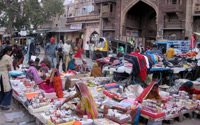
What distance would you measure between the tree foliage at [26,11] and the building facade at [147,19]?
520 cm

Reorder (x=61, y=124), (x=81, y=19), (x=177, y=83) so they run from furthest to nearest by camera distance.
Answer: (x=81, y=19) → (x=177, y=83) → (x=61, y=124)

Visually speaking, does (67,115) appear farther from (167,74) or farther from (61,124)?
(167,74)

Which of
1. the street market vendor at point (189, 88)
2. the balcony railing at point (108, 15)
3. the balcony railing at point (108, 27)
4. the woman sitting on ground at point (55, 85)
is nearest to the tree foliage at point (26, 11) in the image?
the balcony railing at point (108, 15)

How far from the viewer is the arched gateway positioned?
22291 millimetres

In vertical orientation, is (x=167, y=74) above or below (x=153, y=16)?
below

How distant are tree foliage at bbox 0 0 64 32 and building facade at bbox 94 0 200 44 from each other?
17.1ft

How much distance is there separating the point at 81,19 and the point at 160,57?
19622 mm

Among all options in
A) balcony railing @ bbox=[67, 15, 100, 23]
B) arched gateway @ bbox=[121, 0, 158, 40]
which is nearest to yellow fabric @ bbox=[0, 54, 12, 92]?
arched gateway @ bbox=[121, 0, 158, 40]

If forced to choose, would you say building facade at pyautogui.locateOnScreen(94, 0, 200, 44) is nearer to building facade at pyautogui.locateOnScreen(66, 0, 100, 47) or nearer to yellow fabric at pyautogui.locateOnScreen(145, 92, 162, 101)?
building facade at pyautogui.locateOnScreen(66, 0, 100, 47)

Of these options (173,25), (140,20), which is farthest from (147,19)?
(173,25)

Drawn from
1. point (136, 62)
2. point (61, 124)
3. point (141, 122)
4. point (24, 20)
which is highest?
point (24, 20)

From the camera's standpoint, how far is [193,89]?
20.8 ft

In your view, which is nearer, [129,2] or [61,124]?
[61,124]

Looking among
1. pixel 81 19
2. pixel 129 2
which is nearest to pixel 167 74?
pixel 129 2
